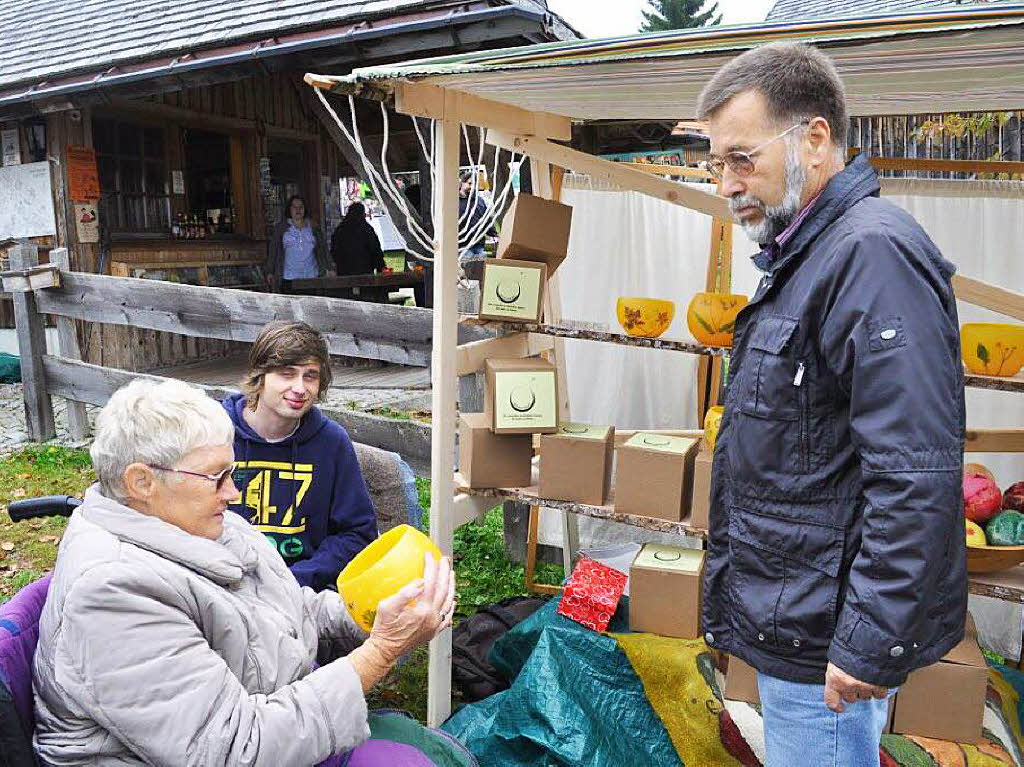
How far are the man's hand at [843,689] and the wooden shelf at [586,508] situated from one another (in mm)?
1148

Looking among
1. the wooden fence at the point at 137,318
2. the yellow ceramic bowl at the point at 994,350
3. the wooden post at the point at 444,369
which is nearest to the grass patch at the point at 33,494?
the wooden fence at the point at 137,318

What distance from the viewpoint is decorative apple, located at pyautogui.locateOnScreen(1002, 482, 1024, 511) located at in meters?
2.54

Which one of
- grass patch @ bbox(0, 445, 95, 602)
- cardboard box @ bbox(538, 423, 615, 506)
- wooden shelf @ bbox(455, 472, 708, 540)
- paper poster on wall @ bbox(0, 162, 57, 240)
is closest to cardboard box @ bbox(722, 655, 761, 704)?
wooden shelf @ bbox(455, 472, 708, 540)

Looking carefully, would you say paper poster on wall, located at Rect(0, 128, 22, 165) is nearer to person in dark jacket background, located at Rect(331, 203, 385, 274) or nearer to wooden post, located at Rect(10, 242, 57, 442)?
wooden post, located at Rect(10, 242, 57, 442)

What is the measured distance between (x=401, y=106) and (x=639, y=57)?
0.80m

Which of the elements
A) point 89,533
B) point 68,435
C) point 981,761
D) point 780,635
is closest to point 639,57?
point 780,635

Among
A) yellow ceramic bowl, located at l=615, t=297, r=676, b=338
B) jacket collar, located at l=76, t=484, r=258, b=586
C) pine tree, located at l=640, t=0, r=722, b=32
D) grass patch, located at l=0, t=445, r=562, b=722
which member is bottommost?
grass patch, located at l=0, t=445, r=562, b=722

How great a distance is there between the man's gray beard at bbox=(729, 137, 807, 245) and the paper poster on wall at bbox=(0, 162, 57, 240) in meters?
8.21

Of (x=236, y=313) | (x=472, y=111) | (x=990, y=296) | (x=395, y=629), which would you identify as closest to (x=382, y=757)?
(x=395, y=629)

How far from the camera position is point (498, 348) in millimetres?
3135

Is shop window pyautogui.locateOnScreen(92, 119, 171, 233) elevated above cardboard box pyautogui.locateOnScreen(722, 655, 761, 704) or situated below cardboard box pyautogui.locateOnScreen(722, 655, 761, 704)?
above

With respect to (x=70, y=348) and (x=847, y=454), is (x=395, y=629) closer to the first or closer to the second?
(x=847, y=454)

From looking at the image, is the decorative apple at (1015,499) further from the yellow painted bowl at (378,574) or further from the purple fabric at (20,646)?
the purple fabric at (20,646)

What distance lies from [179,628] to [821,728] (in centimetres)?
114
